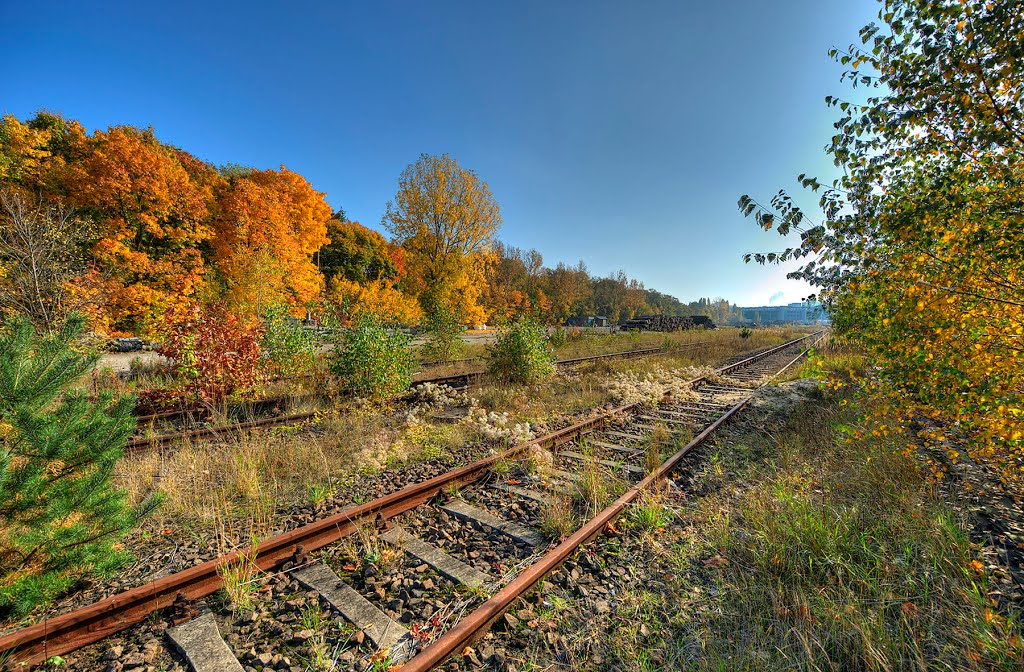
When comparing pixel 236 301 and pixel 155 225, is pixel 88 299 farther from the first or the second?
pixel 155 225

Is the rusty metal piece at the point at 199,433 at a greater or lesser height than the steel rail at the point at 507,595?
greater

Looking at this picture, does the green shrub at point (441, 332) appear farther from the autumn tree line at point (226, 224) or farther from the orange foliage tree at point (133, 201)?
the orange foliage tree at point (133, 201)

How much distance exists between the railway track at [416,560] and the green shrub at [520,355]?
4152 millimetres

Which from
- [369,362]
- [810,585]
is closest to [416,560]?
[810,585]

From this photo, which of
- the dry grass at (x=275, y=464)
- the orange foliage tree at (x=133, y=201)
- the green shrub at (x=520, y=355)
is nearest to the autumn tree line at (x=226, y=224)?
the orange foliage tree at (x=133, y=201)

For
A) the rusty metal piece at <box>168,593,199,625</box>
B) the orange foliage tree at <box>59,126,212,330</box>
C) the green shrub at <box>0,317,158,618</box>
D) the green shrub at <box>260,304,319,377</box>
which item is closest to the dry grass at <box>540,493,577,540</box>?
the rusty metal piece at <box>168,593,199,625</box>

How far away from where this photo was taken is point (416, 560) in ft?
10.5

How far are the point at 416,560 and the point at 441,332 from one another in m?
11.9

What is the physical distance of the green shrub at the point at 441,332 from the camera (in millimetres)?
14727

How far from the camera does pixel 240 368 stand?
8.19 metres

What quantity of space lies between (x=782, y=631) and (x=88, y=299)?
14.3m

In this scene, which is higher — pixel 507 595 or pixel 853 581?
pixel 507 595

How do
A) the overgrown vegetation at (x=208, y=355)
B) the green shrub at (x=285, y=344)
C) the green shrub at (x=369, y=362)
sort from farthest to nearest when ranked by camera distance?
the green shrub at (x=285, y=344), the green shrub at (x=369, y=362), the overgrown vegetation at (x=208, y=355)

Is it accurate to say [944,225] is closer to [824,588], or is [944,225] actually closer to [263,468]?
[824,588]
